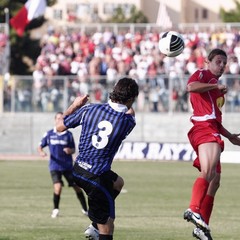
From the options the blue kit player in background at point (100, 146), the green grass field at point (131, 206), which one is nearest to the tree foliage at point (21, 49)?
the green grass field at point (131, 206)

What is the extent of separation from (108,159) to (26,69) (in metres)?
49.8

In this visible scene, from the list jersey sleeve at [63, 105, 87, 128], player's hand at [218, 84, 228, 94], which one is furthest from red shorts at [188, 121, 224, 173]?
jersey sleeve at [63, 105, 87, 128]

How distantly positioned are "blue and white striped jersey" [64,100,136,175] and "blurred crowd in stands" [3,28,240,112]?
24342 millimetres

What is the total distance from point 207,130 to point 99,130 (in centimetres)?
205

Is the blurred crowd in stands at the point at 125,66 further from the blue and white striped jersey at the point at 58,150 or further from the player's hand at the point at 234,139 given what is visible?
the player's hand at the point at 234,139

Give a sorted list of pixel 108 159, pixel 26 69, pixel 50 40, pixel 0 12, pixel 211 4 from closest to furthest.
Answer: pixel 108 159, pixel 50 40, pixel 0 12, pixel 26 69, pixel 211 4

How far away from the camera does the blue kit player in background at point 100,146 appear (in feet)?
36.8

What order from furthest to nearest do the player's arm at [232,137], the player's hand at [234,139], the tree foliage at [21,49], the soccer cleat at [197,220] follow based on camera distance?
the tree foliage at [21,49]
the player's hand at [234,139]
the player's arm at [232,137]
the soccer cleat at [197,220]

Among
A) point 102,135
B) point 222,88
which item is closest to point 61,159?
point 222,88

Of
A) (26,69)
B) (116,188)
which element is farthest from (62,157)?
(26,69)

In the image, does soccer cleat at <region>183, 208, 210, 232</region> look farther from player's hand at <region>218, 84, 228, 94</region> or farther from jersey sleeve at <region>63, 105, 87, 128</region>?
jersey sleeve at <region>63, 105, 87, 128</region>

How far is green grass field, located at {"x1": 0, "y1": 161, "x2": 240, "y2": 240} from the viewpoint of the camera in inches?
628

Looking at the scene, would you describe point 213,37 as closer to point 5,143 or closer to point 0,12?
point 5,143

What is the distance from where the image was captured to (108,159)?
37.1 feet
